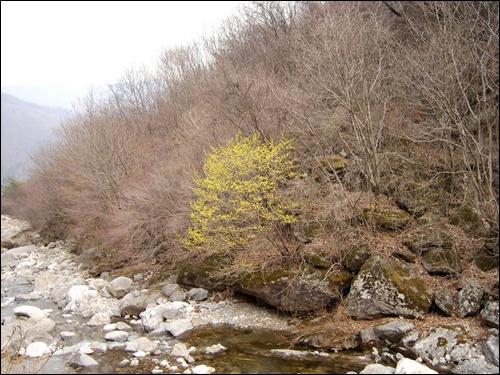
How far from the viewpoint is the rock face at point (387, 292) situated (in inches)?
405

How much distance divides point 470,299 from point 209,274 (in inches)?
332

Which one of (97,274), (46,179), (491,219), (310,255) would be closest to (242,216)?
(310,255)

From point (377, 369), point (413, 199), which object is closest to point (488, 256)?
point (413, 199)

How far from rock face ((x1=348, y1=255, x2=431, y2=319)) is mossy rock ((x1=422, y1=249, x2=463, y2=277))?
0.69 meters

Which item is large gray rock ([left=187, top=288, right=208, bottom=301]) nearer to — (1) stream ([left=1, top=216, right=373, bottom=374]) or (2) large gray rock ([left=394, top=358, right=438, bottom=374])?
(1) stream ([left=1, top=216, right=373, bottom=374])

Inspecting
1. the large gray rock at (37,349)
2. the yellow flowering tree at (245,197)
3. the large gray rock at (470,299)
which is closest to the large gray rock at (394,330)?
the large gray rock at (470,299)

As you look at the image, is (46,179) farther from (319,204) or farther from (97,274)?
(319,204)

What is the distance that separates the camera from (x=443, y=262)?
1108 centimetres

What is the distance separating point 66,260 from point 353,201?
59.3ft

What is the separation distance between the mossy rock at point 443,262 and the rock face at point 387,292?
2.26 feet

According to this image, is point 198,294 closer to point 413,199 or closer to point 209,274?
point 209,274

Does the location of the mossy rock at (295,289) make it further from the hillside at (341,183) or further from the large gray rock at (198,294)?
the large gray rock at (198,294)

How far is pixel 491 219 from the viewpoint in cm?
1059

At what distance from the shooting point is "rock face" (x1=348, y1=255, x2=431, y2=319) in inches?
405
